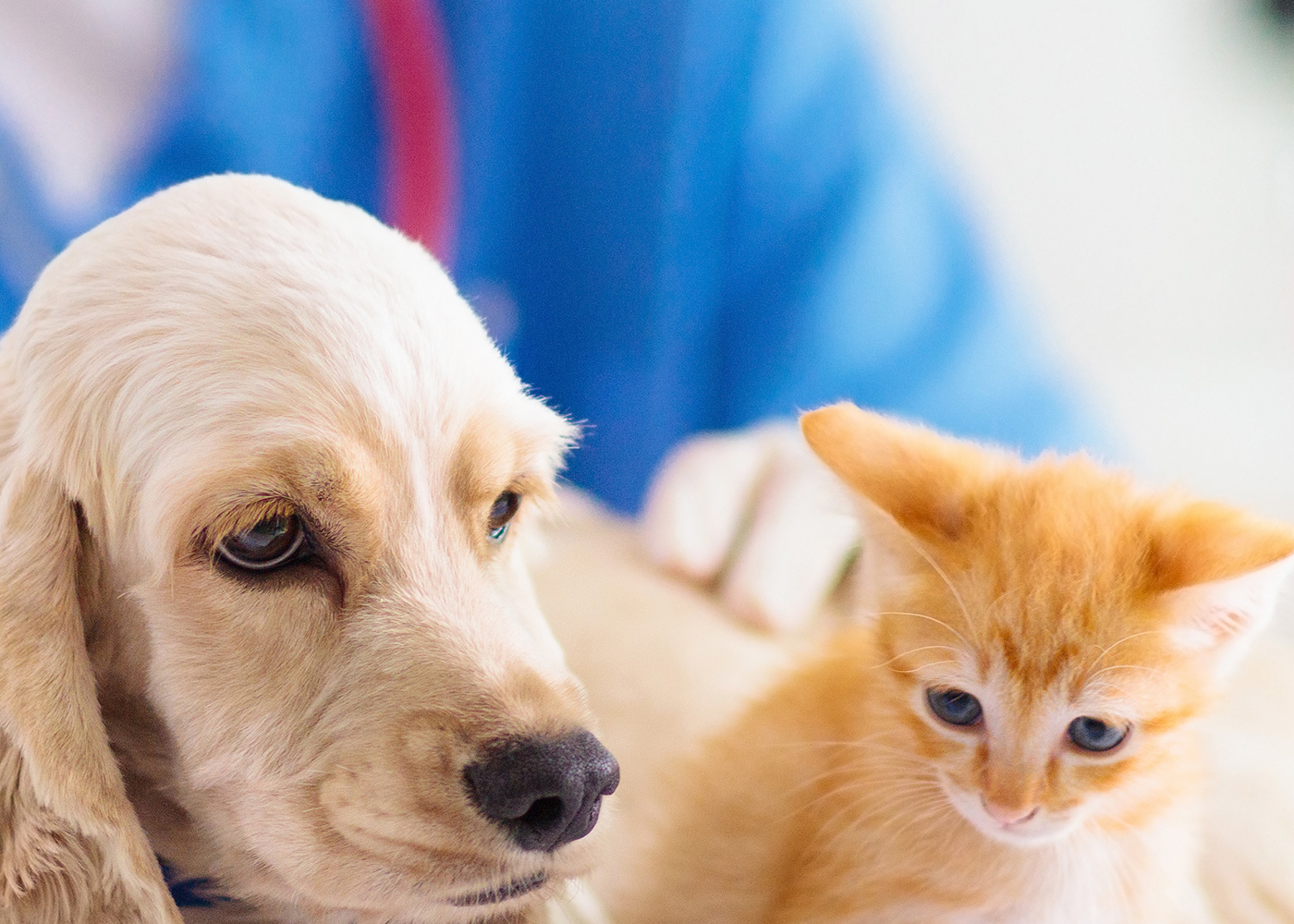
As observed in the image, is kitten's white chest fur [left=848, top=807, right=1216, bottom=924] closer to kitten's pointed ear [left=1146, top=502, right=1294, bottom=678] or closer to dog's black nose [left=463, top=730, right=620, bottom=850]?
kitten's pointed ear [left=1146, top=502, right=1294, bottom=678]

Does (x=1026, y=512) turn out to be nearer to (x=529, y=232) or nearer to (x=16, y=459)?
(x=16, y=459)

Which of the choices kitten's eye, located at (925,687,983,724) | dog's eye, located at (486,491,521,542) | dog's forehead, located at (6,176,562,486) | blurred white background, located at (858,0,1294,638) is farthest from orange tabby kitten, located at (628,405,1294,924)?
blurred white background, located at (858,0,1294,638)

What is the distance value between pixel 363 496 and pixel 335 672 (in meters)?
0.15

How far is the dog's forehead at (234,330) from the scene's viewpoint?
901 mm

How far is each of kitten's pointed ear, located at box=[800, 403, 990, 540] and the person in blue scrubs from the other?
1.18m

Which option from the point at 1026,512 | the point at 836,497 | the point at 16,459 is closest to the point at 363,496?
the point at 16,459

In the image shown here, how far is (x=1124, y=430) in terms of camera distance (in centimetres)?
302

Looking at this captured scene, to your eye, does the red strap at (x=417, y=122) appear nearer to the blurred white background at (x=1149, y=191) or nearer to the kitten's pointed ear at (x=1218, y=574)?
the blurred white background at (x=1149, y=191)

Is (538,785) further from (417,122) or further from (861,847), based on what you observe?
(417,122)

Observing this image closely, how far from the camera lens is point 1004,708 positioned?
106cm

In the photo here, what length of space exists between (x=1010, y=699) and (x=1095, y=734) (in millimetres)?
87

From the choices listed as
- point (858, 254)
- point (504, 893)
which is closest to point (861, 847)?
point (504, 893)

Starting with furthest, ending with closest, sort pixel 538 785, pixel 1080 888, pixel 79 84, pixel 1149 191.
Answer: pixel 1149 191 → pixel 79 84 → pixel 1080 888 → pixel 538 785

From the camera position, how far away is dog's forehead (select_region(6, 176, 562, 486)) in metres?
0.90
